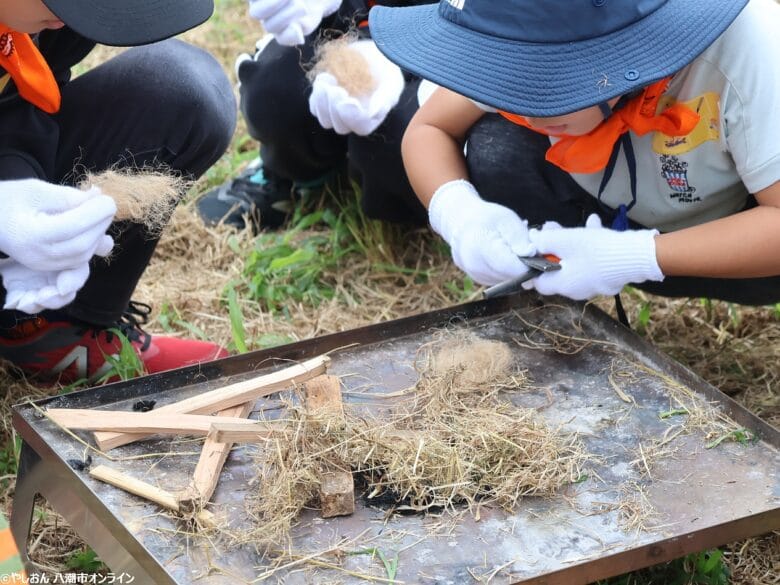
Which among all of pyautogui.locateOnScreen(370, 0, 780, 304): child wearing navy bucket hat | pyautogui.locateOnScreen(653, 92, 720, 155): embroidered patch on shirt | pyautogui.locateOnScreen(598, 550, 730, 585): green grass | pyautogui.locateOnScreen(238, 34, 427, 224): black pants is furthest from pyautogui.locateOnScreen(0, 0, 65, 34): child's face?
pyautogui.locateOnScreen(598, 550, 730, 585): green grass

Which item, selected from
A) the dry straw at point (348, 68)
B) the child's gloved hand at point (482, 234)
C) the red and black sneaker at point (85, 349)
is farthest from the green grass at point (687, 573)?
the dry straw at point (348, 68)

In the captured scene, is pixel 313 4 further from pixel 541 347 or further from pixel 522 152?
pixel 541 347

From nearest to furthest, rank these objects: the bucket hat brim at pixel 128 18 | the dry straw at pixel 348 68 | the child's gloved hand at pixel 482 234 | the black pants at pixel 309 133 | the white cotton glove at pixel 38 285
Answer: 1. the bucket hat brim at pixel 128 18
2. the white cotton glove at pixel 38 285
3. the child's gloved hand at pixel 482 234
4. the dry straw at pixel 348 68
5. the black pants at pixel 309 133

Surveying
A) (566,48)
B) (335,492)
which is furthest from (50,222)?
(566,48)

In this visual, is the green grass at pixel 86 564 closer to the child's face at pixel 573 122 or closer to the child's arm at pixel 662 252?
the child's arm at pixel 662 252

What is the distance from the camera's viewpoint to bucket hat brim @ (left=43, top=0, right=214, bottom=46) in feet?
5.03

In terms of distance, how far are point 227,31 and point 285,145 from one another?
141 centimetres

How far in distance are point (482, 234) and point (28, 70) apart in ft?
2.95

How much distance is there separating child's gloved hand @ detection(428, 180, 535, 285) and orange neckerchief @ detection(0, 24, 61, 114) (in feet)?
2.55

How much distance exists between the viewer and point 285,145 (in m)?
2.68

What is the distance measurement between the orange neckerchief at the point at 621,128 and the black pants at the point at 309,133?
67cm

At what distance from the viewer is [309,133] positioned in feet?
8.71

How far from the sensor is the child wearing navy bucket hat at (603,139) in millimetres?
1510

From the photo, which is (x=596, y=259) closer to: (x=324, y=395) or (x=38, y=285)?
(x=324, y=395)
